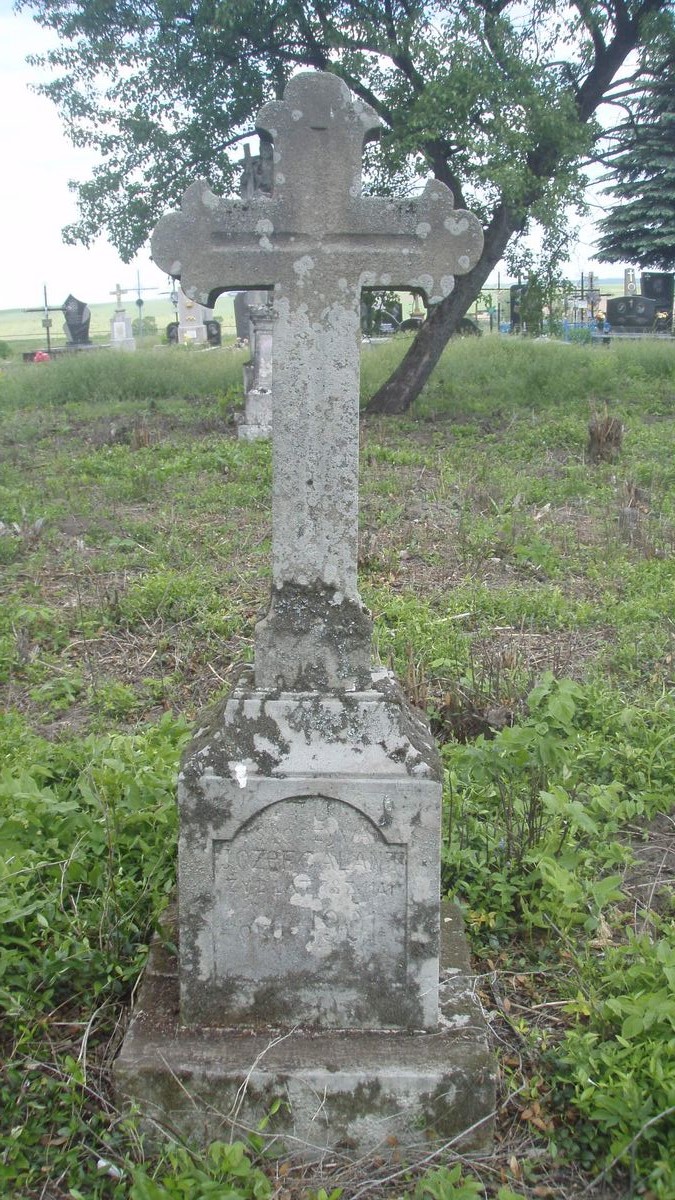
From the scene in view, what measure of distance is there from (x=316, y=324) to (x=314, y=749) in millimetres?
1140

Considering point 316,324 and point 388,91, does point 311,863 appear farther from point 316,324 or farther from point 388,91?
point 388,91

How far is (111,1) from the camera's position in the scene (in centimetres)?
1333

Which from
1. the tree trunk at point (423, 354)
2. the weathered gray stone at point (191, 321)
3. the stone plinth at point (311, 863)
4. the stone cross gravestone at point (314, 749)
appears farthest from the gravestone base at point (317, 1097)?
the weathered gray stone at point (191, 321)

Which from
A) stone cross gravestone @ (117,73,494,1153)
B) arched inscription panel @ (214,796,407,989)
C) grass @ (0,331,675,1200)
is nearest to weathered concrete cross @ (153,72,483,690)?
stone cross gravestone @ (117,73,494,1153)

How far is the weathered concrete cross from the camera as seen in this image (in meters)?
2.92

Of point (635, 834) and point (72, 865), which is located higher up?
point (72, 865)

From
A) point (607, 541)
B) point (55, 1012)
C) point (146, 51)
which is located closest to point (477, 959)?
point (55, 1012)

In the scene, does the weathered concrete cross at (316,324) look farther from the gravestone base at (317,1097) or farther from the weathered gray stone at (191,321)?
the weathered gray stone at (191,321)

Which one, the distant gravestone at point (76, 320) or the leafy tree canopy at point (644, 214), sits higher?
the leafy tree canopy at point (644, 214)

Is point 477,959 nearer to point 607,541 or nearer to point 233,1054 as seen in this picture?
point 233,1054

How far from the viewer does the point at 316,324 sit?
9.59 ft

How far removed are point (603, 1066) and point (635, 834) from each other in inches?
58.7

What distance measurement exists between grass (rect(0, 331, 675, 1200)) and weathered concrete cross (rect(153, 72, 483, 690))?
0.91 m

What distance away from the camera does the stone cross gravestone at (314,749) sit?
9.37ft
